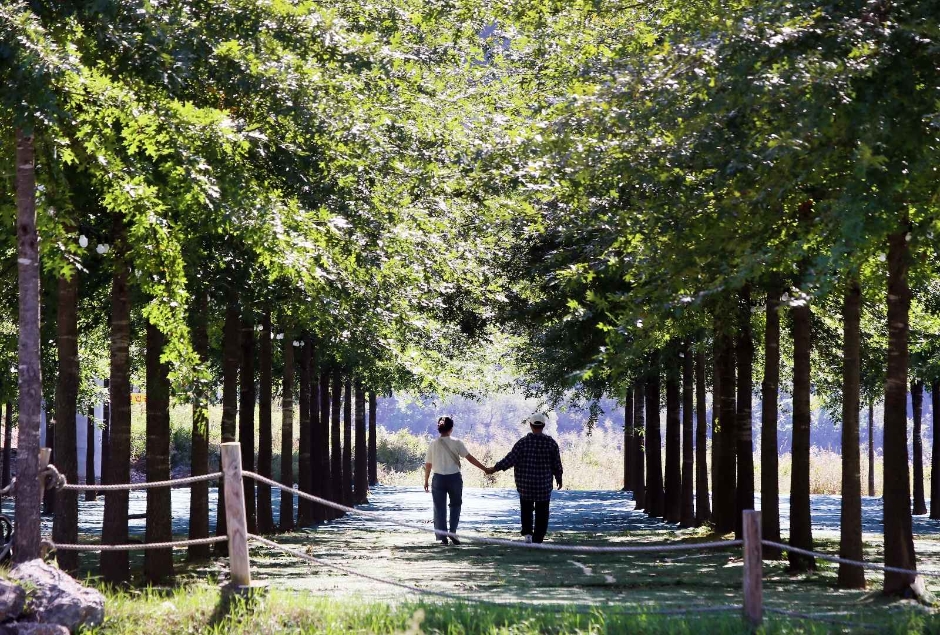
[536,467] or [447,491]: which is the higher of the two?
[536,467]

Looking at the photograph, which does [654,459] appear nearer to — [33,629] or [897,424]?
[897,424]

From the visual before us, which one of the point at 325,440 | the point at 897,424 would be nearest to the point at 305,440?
the point at 325,440

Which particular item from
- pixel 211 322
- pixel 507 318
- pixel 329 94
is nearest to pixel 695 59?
pixel 329 94

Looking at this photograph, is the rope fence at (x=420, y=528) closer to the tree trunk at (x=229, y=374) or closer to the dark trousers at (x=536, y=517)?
the dark trousers at (x=536, y=517)

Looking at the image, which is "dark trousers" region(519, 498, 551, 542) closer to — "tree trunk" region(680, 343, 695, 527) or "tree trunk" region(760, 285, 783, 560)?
"tree trunk" region(760, 285, 783, 560)

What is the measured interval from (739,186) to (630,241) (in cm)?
245

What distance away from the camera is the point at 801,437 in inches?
648

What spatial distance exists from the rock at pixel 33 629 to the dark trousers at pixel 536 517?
10.2m

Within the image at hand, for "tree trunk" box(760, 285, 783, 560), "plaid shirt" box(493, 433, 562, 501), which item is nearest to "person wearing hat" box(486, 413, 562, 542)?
"plaid shirt" box(493, 433, 562, 501)

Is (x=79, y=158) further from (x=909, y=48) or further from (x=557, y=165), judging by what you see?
(x=909, y=48)

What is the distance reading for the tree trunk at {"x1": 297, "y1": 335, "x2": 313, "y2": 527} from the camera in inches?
1149

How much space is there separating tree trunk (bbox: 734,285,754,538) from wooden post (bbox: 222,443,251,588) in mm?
11125

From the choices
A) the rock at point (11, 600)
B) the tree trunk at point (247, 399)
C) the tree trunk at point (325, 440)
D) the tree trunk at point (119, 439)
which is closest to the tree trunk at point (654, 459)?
the tree trunk at point (325, 440)

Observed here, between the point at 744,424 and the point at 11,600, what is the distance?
14.9m
